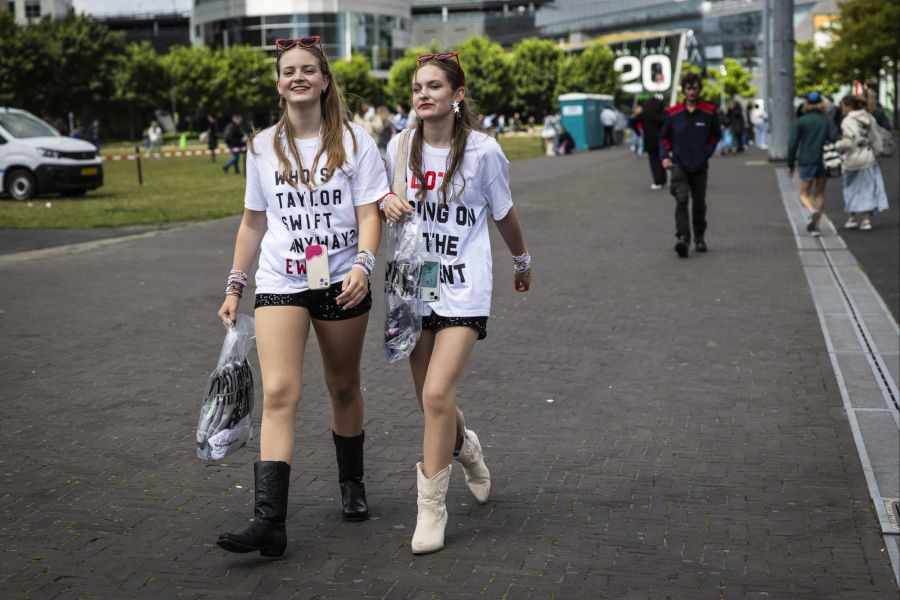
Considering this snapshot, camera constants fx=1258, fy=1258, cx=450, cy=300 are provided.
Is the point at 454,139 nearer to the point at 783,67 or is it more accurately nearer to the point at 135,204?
the point at 135,204

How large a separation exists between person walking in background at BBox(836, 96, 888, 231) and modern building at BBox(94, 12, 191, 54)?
14685 cm

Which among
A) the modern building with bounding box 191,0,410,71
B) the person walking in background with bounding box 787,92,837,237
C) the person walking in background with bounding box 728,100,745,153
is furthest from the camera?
the modern building with bounding box 191,0,410,71

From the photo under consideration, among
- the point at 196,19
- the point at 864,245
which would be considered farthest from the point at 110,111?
the point at 864,245

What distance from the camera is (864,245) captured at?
45.7 ft

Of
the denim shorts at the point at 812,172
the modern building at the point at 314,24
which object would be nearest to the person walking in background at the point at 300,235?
the denim shorts at the point at 812,172

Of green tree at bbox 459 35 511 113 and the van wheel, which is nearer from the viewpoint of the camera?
the van wheel

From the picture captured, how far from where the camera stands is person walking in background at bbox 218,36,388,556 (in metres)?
4.35

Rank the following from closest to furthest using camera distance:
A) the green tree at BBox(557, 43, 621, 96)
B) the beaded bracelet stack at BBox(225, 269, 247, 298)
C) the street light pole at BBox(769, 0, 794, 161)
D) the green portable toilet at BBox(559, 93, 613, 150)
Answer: the beaded bracelet stack at BBox(225, 269, 247, 298), the street light pole at BBox(769, 0, 794, 161), the green portable toilet at BBox(559, 93, 613, 150), the green tree at BBox(557, 43, 621, 96)

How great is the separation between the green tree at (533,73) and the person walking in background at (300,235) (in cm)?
10085

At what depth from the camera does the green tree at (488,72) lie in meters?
101

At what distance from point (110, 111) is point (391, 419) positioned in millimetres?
92672

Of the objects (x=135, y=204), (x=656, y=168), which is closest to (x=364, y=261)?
(x=135, y=204)

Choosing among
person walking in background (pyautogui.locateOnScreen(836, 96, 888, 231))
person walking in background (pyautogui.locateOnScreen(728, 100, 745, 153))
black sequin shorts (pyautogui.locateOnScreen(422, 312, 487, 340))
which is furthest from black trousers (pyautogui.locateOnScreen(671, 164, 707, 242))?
person walking in background (pyautogui.locateOnScreen(728, 100, 745, 153))

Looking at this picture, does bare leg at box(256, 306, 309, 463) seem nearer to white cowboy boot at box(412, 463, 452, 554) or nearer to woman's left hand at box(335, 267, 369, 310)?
woman's left hand at box(335, 267, 369, 310)
